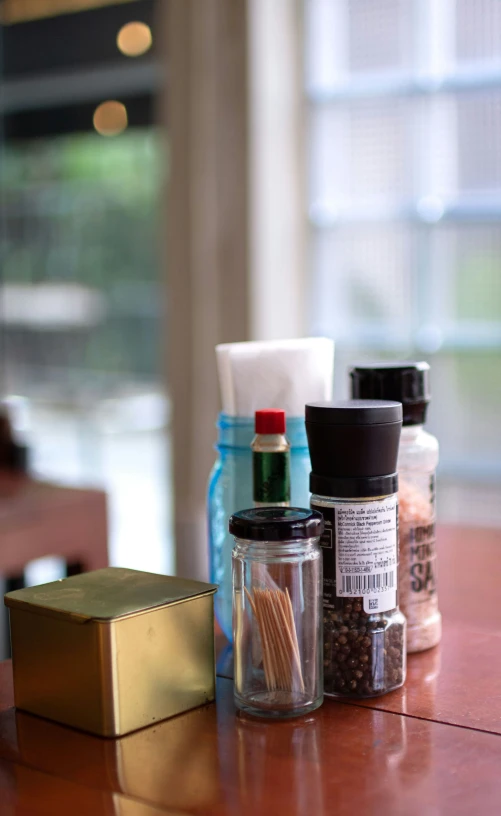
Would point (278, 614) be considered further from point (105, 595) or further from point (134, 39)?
point (134, 39)

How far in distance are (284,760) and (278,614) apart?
4.3 inches

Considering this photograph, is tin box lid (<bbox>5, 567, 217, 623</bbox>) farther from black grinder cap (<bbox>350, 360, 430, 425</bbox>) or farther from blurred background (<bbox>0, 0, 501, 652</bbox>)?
blurred background (<bbox>0, 0, 501, 652</bbox>)

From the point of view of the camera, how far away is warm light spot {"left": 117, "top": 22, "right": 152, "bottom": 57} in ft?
11.4

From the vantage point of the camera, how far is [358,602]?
29.7 inches

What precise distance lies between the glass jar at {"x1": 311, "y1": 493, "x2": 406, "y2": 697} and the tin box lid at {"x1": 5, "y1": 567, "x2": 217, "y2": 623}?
4.1 inches

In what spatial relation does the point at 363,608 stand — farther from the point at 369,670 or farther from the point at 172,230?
the point at 172,230

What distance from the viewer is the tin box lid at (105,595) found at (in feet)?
2.38

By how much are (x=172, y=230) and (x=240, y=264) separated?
263 millimetres

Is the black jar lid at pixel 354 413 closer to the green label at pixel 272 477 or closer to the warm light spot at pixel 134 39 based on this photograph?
the green label at pixel 272 477

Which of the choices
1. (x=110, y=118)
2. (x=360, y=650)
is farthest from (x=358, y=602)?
(x=110, y=118)

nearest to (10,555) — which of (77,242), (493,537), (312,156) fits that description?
(493,537)

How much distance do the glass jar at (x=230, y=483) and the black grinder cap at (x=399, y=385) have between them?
67mm

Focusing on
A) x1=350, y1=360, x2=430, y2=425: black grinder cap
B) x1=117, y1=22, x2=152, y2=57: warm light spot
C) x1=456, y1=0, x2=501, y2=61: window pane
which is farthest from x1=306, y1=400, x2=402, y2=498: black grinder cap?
x1=117, y1=22, x2=152, y2=57: warm light spot

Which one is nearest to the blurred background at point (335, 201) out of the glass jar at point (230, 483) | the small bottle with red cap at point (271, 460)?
the glass jar at point (230, 483)
